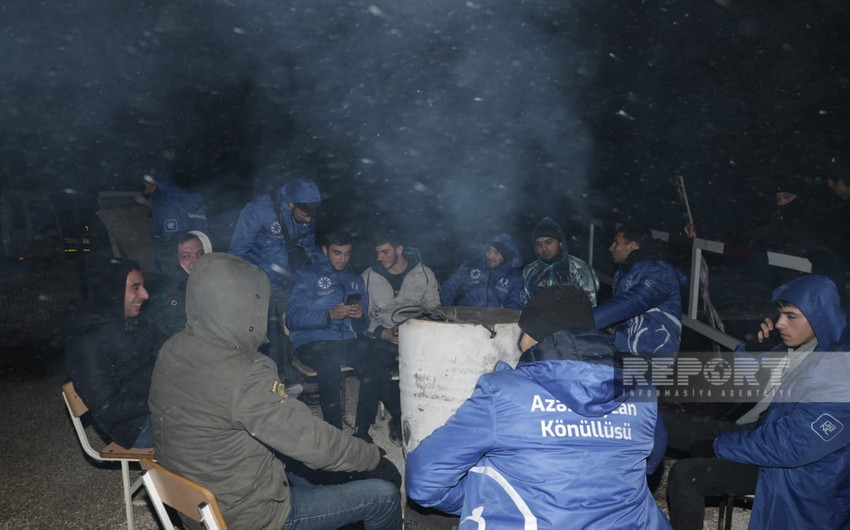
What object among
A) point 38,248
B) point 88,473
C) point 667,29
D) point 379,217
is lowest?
point 38,248

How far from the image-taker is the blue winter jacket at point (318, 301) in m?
4.49

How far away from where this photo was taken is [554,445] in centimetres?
169

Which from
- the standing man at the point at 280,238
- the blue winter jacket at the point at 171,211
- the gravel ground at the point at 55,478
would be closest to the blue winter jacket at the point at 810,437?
the gravel ground at the point at 55,478

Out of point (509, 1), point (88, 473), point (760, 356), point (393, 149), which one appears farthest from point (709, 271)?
point (393, 149)

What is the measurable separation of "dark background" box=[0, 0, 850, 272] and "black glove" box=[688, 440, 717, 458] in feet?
12.7

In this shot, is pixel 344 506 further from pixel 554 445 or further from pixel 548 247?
pixel 548 247

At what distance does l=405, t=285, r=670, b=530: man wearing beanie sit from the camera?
1.68 meters

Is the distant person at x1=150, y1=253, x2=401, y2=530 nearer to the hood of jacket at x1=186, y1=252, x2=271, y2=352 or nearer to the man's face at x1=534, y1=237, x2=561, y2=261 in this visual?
the hood of jacket at x1=186, y1=252, x2=271, y2=352

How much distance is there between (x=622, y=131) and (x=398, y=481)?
6.91 m

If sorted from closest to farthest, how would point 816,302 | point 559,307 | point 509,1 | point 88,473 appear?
point 559,307 < point 816,302 < point 88,473 < point 509,1

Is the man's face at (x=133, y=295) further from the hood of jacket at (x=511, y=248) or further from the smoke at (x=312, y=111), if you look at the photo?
the smoke at (x=312, y=111)

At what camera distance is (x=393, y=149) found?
1038 cm

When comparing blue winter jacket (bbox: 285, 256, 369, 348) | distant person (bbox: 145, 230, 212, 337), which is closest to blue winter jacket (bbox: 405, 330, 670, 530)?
distant person (bbox: 145, 230, 212, 337)

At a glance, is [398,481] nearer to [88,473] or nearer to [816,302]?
[816,302]
